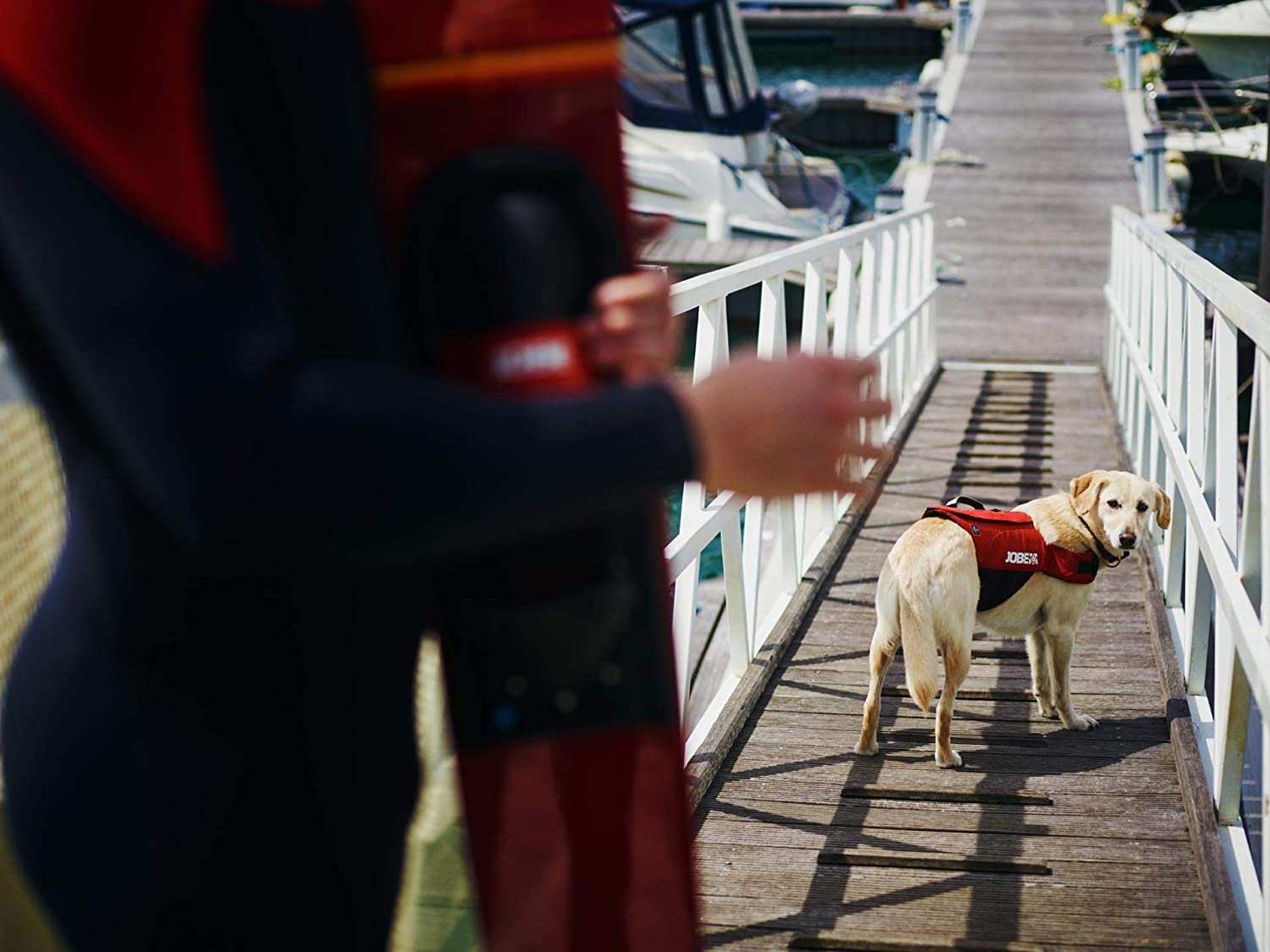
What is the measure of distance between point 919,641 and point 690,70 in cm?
1483

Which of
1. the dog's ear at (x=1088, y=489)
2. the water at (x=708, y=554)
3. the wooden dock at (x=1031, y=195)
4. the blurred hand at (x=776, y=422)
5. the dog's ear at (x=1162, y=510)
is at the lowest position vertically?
the water at (x=708, y=554)

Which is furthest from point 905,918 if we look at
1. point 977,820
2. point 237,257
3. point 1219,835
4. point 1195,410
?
point 237,257

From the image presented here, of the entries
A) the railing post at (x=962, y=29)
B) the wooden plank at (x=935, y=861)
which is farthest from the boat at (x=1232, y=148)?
the wooden plank at (x=935, y=861)

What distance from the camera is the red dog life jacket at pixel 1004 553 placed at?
3.78 m

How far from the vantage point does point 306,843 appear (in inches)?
31.7

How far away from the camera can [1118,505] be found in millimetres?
3936

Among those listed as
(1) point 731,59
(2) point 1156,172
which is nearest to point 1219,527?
(2) point 1156,172

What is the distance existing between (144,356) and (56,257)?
65 mm

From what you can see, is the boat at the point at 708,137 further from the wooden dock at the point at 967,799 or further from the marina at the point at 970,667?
the wooden dock at the point at 967,799

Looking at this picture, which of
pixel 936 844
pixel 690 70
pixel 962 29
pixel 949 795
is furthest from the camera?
pixel 962 29

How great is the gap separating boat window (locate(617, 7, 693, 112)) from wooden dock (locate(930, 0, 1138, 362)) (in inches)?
140

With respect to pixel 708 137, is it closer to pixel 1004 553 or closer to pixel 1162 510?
pixel 1162 510

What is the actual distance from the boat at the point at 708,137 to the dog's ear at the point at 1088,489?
1142 centimetres

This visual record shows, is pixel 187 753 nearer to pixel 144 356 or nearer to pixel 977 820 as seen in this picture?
pixel 144 356
